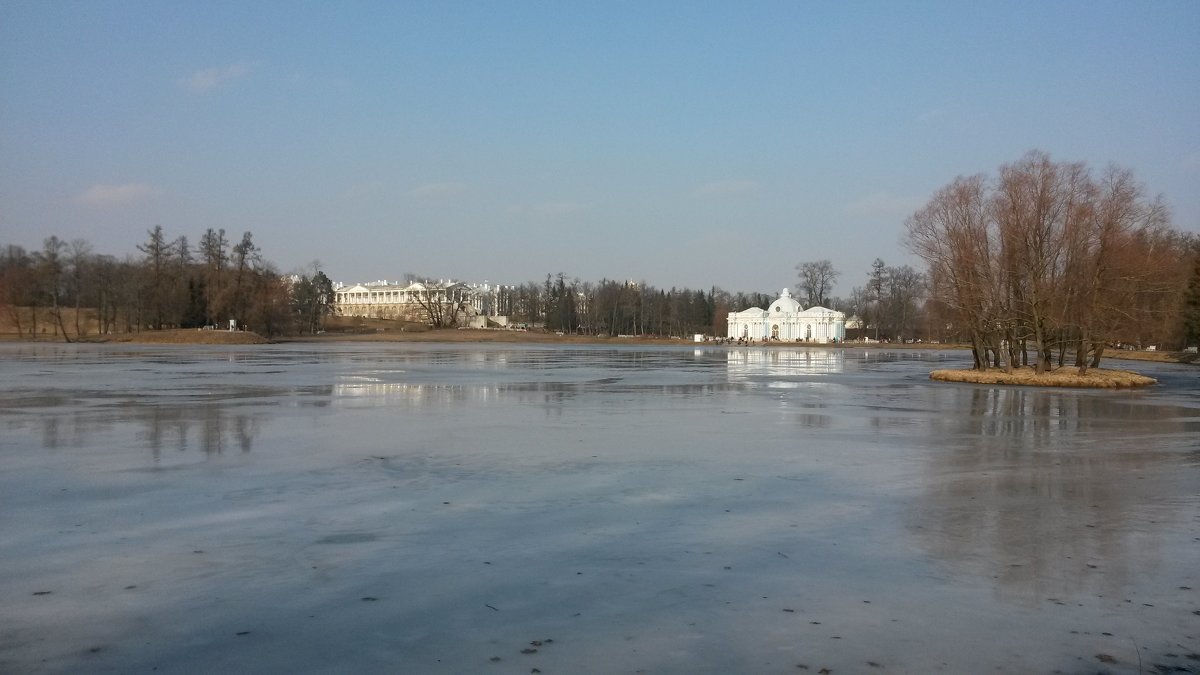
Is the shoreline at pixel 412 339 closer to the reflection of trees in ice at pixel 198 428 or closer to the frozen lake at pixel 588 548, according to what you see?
the frozen lake at pixel 588 548

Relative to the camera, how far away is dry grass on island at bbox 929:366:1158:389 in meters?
34.7

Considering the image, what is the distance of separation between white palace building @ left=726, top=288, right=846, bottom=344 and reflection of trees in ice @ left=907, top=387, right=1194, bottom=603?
105802 millimetres

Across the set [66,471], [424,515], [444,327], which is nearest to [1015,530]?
[424,515]

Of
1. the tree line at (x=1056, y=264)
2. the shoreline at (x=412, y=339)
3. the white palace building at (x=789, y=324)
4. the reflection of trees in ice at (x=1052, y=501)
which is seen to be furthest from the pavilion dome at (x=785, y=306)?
the reflection of trees in ice at (x=1052, y=501)

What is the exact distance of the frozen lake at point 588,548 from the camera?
539 centimetres

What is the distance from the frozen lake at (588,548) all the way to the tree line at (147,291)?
83166 mm

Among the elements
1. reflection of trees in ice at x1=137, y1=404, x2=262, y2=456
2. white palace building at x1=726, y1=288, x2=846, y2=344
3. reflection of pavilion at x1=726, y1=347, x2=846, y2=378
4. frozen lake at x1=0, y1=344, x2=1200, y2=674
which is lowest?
reflection of pavilion at x1=726, y1=347, x2=846, y2=378

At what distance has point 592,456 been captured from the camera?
1347cm

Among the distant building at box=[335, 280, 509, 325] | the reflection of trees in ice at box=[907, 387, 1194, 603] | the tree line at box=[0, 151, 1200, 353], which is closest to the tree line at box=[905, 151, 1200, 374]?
the tree line at box=[0, 151, 1200, 353]

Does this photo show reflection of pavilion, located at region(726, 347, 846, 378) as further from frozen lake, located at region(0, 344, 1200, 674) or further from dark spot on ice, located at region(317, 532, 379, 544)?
dark spot on ice, located at region(317, 532, 379, 544)

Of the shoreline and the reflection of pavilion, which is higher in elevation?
the shoreline

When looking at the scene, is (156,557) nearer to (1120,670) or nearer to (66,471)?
(66,471)

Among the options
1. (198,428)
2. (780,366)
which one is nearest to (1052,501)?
(198,428)

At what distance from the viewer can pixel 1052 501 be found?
405 inches
